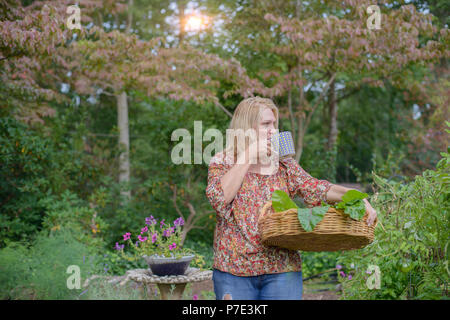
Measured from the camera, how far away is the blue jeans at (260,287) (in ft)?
5.30

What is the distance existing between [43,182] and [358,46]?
4012mm

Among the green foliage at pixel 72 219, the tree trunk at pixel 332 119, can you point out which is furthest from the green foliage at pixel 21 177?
the tree trunk at pixel 332 119

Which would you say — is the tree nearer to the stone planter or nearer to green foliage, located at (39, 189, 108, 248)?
green foliage, located at (39, 189, 108, 248)

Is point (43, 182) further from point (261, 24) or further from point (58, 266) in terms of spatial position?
point (261, 24)

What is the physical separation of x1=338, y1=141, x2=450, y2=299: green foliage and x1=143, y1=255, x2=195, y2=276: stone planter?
1.12 m

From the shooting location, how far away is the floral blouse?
5.34 feet

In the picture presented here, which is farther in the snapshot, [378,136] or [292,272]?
[378,136]

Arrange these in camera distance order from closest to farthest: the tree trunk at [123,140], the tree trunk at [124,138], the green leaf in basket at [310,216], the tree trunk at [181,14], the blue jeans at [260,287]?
the green leaf in basket at [310,216] → the blue jeans at [260,287] → the tree trunk at [124,138] → the tree trunk at [123,140] → the tree trunk at [181,14]

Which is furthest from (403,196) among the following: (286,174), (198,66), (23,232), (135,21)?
(135,21)

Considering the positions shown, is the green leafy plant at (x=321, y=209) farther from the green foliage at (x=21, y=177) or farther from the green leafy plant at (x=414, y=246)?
the green foliage at (x=21, y=177)

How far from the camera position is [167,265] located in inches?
106

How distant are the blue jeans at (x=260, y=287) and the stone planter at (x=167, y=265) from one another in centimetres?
108

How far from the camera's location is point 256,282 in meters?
1.64

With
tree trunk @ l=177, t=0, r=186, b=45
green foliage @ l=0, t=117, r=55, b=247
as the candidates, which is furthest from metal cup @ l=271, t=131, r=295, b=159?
tree trunk @ l=177, t=0, r=186, b=45
